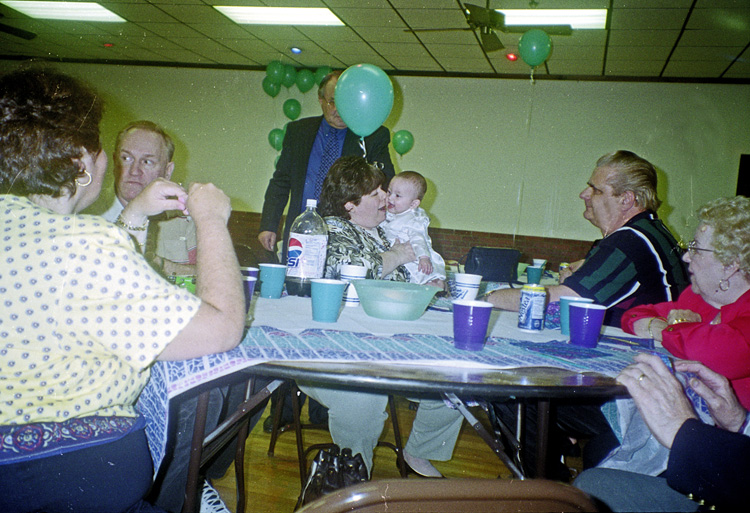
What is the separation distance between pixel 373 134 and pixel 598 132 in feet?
15.1

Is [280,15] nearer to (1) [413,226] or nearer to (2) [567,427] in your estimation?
(1) [413,226]

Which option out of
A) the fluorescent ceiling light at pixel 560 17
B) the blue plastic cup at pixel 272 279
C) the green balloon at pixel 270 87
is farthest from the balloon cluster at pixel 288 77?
the blue plastic cup at pixel 272 279

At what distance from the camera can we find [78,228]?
2.79ft

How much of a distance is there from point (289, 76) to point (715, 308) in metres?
6.65

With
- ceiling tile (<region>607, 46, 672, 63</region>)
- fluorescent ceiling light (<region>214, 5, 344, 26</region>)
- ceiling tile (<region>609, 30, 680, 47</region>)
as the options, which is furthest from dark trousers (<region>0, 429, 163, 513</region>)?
ceiling tile (<region>607, 46, 672, 63</region>)

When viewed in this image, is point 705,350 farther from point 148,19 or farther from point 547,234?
point 148,19

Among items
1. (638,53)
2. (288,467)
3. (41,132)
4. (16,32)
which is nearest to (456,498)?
(41,132)

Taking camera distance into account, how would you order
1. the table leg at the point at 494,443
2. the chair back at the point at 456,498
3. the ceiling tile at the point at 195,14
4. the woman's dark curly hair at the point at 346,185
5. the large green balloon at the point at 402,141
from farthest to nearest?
1. the large green balloon at the point at 402,141
2. the ceiling tile at the point at 195,14
3. the woman's dark curly hair at the point at 346,185
4. the table leg at the point at 494,443
5. the chair back at the point at 456,498

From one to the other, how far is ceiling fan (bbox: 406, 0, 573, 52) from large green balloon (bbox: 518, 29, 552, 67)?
0.29 ft

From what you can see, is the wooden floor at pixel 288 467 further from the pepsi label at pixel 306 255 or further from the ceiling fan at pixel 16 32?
the ceiling fan at pixel 16 32

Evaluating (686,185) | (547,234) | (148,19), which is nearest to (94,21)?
(148,19)

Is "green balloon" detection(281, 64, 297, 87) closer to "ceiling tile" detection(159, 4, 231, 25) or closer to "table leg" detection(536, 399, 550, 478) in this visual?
"ceiling tile" detection(159, 4, 231, 25)

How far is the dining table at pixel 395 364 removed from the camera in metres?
0.88

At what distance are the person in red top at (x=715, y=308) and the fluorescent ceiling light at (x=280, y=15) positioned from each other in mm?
4748
